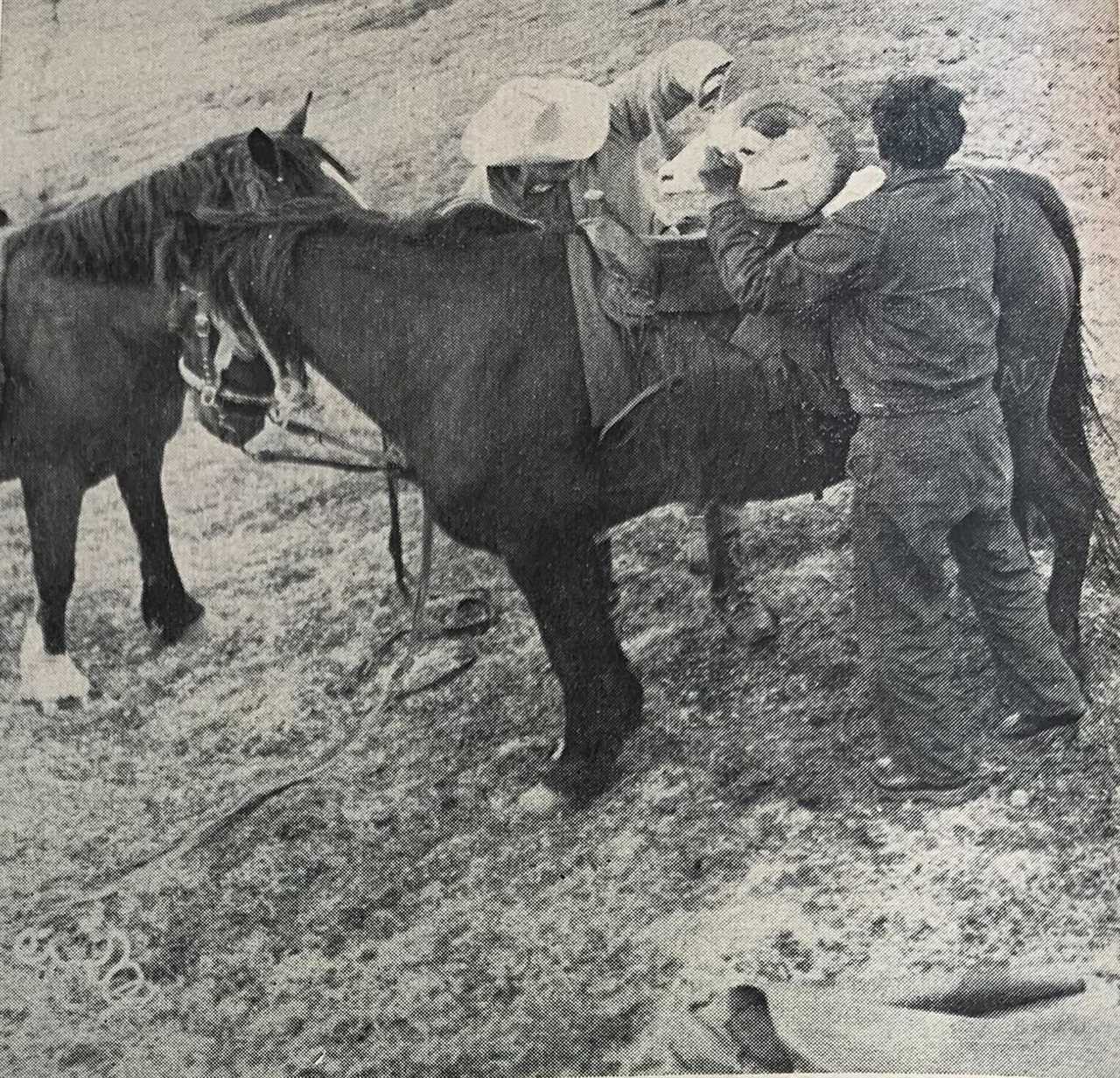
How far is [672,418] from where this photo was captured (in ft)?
15.1

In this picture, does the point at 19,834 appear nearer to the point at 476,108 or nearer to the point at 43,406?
the point at 43,406

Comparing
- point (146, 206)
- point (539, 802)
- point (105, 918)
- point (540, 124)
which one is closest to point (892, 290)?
point (540, 124)

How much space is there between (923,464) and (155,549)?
230 centimetres

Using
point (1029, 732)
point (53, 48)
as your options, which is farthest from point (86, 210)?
point (1029, 732)

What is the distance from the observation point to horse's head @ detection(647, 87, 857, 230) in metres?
4.65

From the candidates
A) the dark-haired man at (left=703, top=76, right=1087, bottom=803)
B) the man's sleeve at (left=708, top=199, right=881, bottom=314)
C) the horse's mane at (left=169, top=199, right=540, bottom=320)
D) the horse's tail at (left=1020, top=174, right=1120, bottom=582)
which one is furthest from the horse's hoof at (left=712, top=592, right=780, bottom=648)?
the horse's mane at (left=169, top=199, right=540, bottom=320)

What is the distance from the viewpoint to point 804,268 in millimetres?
4617

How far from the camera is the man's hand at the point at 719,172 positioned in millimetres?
4688

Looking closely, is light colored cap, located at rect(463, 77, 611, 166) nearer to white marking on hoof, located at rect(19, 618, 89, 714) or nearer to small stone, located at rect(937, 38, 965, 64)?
small stone, located at rect(937, 38, 965, 64)

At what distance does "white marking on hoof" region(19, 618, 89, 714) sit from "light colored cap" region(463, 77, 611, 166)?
1.95m

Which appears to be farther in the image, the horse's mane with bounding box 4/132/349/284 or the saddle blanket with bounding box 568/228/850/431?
the horse's mane with bounding box 4/132/349/284

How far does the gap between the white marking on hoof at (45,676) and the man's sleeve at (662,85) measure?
7.57 ft

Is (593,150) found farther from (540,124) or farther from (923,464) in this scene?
(923,464)

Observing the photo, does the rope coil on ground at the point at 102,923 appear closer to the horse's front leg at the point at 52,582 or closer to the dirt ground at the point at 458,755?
the dirt ground at the point at 458,755
